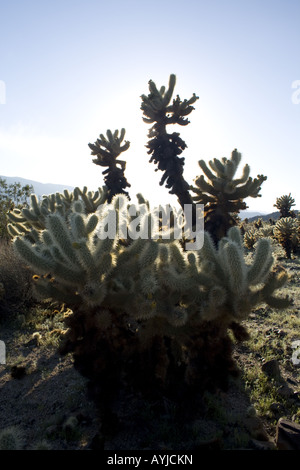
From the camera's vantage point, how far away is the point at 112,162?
9438 mm

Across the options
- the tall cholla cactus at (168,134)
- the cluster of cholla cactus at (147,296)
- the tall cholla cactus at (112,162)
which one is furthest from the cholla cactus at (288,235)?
the cluster of cholla cactus at (147,296)

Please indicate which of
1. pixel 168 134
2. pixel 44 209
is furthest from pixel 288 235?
pixel 44 209

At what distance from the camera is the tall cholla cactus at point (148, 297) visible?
110 inches

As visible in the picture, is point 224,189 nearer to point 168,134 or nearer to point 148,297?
point 168,134

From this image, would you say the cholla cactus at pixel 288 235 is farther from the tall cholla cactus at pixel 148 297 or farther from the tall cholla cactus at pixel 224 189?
the tall cholla cactus at pixel 148 297

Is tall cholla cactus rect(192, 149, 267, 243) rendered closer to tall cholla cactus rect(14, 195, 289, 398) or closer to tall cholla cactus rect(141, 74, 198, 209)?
tall cholla cactus rect(141, 74, 198, 209)

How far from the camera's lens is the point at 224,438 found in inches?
105

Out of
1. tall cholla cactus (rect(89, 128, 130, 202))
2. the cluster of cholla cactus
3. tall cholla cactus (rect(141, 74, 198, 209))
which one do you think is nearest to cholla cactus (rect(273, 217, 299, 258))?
tall cholla cactus (rect(141, 74, 198, 209))

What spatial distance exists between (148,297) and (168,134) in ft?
24.0

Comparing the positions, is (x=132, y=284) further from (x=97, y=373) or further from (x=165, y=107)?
(x=165, y=107)

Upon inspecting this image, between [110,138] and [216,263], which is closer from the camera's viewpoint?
[216,263]
